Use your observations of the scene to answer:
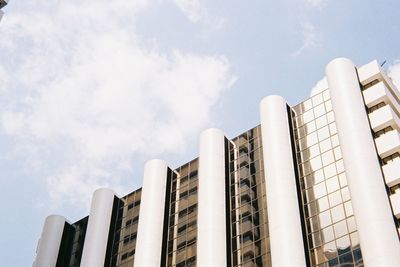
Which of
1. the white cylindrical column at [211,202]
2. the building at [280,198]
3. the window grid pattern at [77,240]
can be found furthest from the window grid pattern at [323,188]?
the window grid pattern at [77,240]

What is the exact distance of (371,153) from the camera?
44375mm

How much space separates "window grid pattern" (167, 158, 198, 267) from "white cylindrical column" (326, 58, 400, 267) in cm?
1652

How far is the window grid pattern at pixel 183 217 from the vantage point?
53.3 metres

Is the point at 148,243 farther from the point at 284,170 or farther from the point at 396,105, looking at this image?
the point at 396,105

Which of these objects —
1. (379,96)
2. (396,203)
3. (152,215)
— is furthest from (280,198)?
(152,215)

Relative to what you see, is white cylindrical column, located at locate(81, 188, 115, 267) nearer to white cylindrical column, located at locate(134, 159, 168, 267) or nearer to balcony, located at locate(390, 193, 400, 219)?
white cylindrical column, located at locate(134, 159, 168, 267)

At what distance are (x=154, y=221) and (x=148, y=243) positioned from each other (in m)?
2.71

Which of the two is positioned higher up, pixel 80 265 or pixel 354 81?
pixel 354 81

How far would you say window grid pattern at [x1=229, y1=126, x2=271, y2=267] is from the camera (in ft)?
158

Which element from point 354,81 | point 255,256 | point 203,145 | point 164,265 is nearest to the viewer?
point 255,256

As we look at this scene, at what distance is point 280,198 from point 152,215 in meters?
15.4

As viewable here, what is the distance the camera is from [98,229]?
61.7 metres

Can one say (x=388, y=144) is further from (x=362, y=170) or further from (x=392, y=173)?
(x=362, y=170)

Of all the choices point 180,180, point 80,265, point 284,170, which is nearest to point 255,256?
point 284,170
